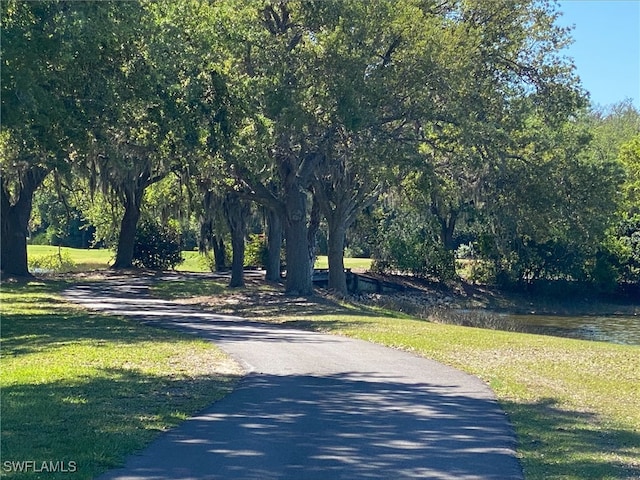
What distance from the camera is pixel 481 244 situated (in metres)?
48.1

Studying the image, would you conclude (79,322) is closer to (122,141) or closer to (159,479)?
(122,141)

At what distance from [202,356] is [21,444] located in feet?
21.8

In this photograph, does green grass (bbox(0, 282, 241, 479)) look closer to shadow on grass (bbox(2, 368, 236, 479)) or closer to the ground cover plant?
shadow on grass (bbox(2, 368, 236, 479))

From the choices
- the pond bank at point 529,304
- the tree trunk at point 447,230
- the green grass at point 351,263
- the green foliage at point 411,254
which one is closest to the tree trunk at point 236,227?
the pond bank at point 529,304

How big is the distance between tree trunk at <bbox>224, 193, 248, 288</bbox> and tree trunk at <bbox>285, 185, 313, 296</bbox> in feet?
16.4

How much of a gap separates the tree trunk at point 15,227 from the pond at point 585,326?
730 inches

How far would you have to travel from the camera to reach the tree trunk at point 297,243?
2877 cm

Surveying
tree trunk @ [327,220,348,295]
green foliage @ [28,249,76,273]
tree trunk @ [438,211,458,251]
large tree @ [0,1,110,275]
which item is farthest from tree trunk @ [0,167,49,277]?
tree trunk @ [438,211,458,251]

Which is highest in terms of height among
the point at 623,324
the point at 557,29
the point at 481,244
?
the point at 557,29

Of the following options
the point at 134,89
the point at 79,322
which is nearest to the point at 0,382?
the point at 134,89

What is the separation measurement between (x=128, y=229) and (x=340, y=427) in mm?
33508

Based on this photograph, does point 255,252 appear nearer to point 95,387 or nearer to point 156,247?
point 156,247

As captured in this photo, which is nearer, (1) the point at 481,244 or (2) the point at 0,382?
(2) the point at 0,382

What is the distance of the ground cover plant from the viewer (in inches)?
328
